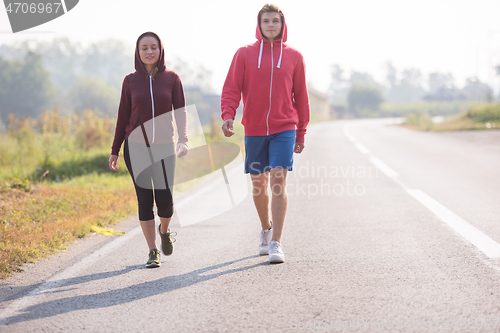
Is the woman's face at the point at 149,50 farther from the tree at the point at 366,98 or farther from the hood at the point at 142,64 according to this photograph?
the tree at the point at 366,98

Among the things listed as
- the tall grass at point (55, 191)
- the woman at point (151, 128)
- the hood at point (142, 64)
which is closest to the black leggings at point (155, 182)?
the woman at point (151, 128)

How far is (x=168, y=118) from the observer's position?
146 inches

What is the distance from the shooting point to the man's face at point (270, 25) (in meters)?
3.66

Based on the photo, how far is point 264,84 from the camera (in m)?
3.71

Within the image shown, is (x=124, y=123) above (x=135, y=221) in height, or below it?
above

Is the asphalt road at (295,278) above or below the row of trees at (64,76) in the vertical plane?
below

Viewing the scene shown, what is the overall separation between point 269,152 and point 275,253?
0.83 meters

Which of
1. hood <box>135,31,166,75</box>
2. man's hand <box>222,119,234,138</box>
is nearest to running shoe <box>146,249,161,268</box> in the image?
man's hand <box>222,119,234,138</box>

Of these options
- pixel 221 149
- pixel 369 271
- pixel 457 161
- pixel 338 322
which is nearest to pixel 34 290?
pixel 338 322

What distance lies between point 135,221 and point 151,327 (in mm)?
3202

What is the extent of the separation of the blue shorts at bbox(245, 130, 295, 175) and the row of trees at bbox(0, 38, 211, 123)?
74.4 feet

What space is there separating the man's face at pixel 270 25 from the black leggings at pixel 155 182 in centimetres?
120

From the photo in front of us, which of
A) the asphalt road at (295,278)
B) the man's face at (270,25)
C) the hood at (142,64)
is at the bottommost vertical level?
the asphalt road at (295,278)

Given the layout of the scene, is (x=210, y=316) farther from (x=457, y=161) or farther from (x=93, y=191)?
(x=457, y=161)
